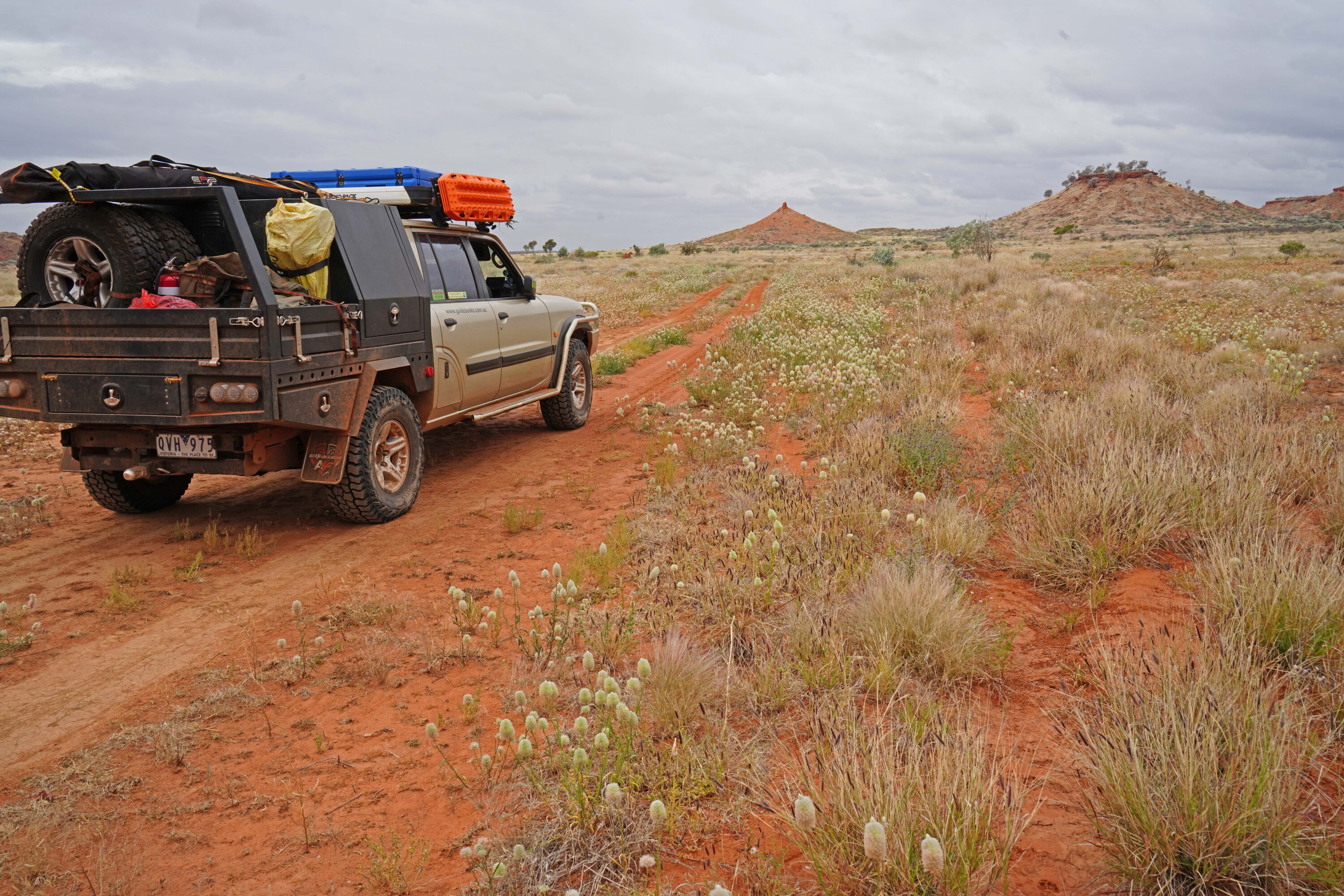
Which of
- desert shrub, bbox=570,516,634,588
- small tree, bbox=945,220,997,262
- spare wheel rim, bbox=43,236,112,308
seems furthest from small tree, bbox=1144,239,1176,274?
spare wheel rim, bbox=43,236,112,308

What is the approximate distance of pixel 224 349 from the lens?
15.5ft

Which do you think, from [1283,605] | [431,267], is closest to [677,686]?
[1283,605]

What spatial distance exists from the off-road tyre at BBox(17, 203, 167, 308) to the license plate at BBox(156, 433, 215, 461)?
0.94 m

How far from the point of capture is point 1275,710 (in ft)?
8.84

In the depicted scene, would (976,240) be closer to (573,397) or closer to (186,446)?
(573,397)

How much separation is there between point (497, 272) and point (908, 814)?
7352 millimetres

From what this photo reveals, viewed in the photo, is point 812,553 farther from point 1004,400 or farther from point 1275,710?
point 1004,400

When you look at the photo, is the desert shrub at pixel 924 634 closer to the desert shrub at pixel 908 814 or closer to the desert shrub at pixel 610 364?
the desert shrub at pixel 908 814

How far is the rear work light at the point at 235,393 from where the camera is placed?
472cm

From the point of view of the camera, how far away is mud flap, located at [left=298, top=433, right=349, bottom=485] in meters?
5.47

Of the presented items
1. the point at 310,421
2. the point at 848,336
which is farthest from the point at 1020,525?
the point at 848,336

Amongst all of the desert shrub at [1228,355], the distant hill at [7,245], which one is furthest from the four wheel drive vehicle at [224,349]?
the distant hill at [7,245]

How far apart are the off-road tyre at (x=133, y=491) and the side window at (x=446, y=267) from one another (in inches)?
102

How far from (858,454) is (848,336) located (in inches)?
219
